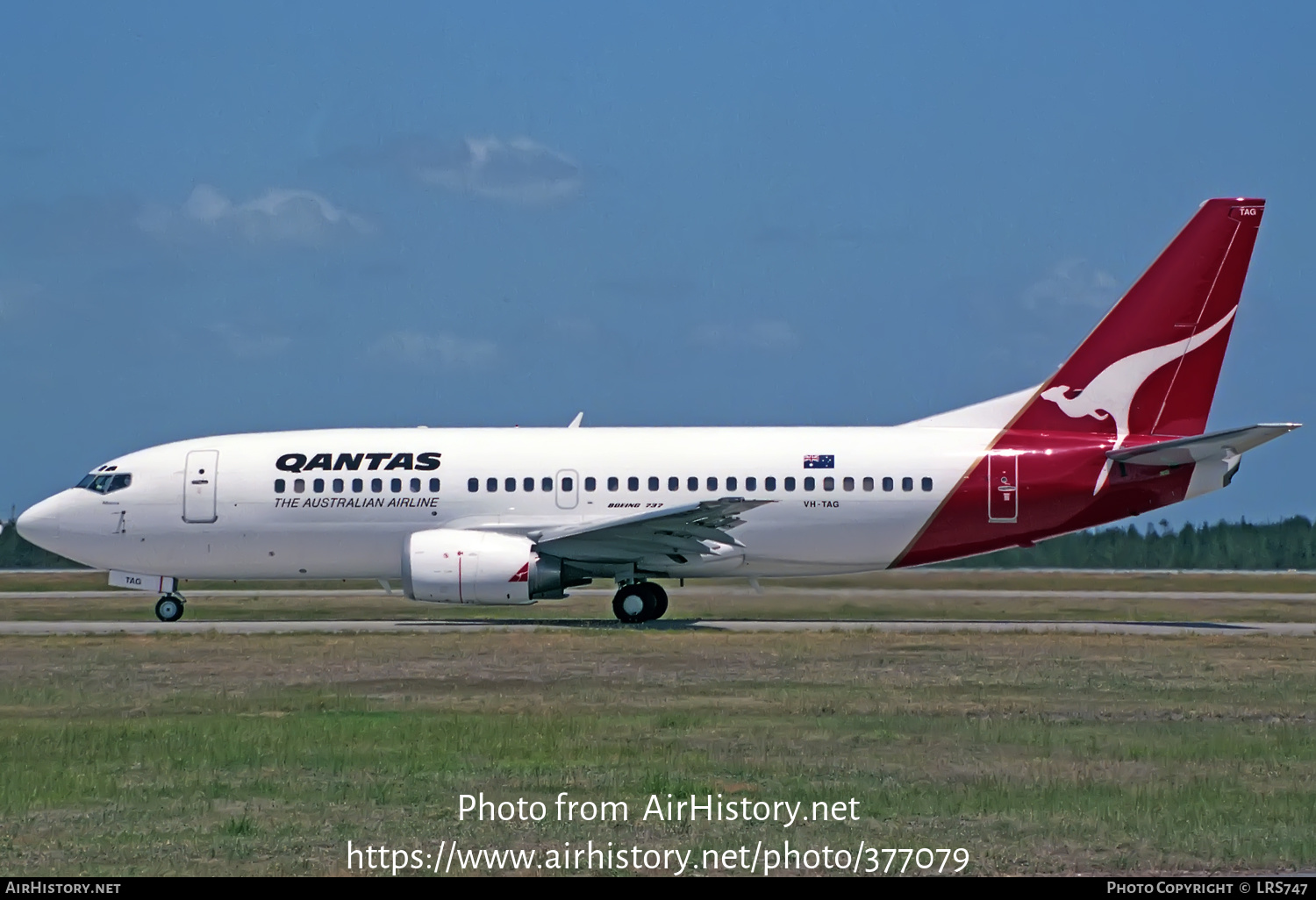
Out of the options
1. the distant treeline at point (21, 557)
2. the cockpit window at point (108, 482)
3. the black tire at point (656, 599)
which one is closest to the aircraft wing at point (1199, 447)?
the black tire at point (656, 599)

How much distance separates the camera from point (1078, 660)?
2128 centimetres

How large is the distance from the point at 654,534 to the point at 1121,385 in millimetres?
8806

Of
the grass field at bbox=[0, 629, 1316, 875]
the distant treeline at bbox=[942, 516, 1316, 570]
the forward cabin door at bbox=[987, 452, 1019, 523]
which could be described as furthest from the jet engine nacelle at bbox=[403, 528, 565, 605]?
the distant treeline at bbox=[942, 516, 1316, 570]

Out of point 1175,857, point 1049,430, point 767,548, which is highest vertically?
point 1049,430

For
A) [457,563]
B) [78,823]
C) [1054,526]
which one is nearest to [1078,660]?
[1054,526]

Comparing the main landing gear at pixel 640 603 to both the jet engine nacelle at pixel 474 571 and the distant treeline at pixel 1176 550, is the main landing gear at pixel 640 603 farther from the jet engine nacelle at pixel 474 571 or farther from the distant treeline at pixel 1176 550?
the distant treeline at pixel 1176 550

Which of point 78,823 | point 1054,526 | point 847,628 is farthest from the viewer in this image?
point 1054,526

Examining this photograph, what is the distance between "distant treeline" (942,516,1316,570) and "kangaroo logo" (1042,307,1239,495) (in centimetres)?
1578

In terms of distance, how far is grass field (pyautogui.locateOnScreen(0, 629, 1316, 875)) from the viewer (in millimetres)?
9656

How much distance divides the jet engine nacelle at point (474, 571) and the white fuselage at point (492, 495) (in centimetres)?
145

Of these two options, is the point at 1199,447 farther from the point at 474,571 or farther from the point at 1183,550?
the point at 1183,550

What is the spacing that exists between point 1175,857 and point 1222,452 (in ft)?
66.1

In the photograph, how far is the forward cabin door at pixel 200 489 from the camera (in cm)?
3006

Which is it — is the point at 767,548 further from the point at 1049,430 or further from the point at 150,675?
the point at 150,675
